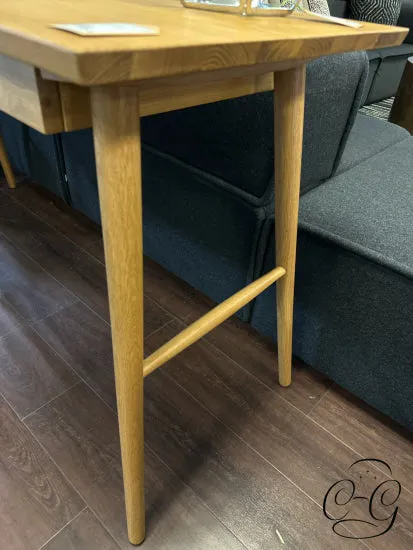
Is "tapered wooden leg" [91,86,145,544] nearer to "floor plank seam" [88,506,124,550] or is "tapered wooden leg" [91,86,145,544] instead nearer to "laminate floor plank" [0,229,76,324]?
"floor plank seam" [88,506,124,550]

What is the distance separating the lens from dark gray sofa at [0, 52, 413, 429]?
656 millimetres

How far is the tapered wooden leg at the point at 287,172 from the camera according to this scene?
20.7 inches

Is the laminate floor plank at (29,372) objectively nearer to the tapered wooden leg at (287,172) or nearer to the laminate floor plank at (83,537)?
the laminate floor plank at (83,537)

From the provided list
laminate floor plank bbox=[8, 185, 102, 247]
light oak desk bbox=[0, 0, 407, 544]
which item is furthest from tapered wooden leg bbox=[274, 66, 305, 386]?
laminate floor plank bbox=[8, 185, 102, 247]

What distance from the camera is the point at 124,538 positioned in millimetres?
607

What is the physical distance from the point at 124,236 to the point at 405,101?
5.66 ft

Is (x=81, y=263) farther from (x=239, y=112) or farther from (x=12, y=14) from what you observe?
(x=12, y=14)

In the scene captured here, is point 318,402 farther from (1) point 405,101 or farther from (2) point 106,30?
(1) point 405,101

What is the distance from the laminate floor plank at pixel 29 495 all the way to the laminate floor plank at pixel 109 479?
2 centimetres

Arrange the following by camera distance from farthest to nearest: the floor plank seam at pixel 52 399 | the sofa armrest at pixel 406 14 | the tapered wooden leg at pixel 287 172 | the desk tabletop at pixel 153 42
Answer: the sofa armrest at pixel 406 14 → the floor plank seam at pixel 52 399 → the tapered wooden leg at pixel 287 172 → the desk tabletop at pixel 153 42

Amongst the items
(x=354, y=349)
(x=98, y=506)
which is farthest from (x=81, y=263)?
(x=354, y=349)

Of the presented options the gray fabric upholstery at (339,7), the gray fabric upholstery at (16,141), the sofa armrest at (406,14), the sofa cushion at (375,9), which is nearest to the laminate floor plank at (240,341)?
the gray fabric upholstery at (16,141)

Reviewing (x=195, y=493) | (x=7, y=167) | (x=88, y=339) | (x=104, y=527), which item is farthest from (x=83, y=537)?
(x=7, y=167)

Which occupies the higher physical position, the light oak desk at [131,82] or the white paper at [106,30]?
the white paper at [106,30]
